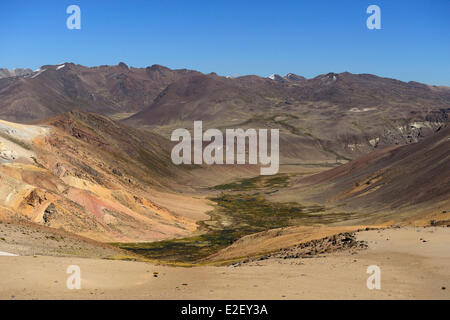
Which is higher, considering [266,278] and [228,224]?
[266,278]

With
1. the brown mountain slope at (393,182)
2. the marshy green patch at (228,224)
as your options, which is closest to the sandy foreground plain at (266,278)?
the marshy green patch at (228,224)

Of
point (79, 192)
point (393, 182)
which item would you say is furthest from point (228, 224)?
point (393, 182)

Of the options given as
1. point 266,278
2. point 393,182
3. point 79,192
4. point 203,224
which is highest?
point 393,182

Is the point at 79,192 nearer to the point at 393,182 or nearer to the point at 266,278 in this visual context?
the point at 266,278

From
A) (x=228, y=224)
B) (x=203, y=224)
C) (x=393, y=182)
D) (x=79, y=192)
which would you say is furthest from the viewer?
(x=393, y=182)

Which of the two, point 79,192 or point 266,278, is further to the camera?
point 79,192
